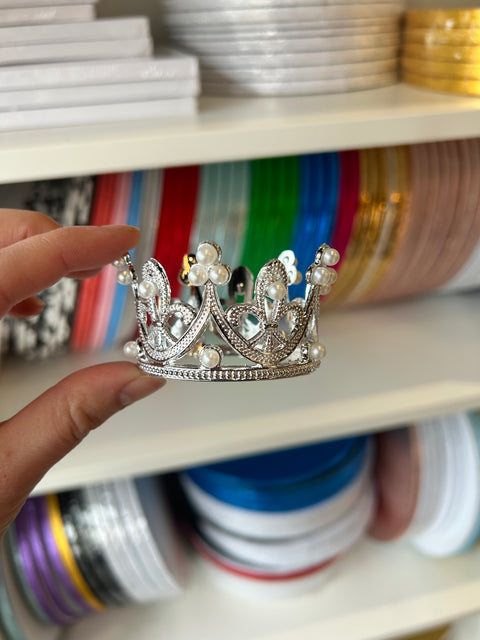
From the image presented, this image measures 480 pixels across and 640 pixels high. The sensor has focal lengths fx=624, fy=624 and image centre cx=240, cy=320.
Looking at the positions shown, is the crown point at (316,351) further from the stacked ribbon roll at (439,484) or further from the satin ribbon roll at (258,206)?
the stacked ribbon roll at (439,484)

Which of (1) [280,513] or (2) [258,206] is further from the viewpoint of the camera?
(1) [280,513]

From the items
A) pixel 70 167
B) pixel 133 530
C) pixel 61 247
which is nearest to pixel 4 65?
pixel 70 167

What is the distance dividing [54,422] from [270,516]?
0.44 meters

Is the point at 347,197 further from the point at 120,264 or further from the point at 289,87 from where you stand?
the point at 120,264

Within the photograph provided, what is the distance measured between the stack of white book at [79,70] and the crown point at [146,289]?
0.17 m

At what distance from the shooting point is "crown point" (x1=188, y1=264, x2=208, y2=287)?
1.48 ft

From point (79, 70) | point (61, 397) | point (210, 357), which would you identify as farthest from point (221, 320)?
point (79, 70)

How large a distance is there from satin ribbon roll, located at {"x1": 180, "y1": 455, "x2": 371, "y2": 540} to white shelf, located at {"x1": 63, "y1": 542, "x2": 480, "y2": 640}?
0.38 feet

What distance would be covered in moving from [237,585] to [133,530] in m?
0.19

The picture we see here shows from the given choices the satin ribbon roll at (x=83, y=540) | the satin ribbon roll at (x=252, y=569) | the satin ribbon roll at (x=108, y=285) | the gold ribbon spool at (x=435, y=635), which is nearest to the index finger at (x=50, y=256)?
the satin ribbon roll at (x=108, y=285)

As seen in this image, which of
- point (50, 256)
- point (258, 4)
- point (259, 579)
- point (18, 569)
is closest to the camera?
point (50, 256)

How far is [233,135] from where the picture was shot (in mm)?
501

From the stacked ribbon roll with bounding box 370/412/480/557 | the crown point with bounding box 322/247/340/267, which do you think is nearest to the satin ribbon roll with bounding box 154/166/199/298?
the crown point with bounding box 322/247/340/267

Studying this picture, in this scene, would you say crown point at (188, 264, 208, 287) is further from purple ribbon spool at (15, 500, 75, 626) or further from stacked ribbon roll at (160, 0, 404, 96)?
purple ribbon spool at (15, 500, 75, 626)
